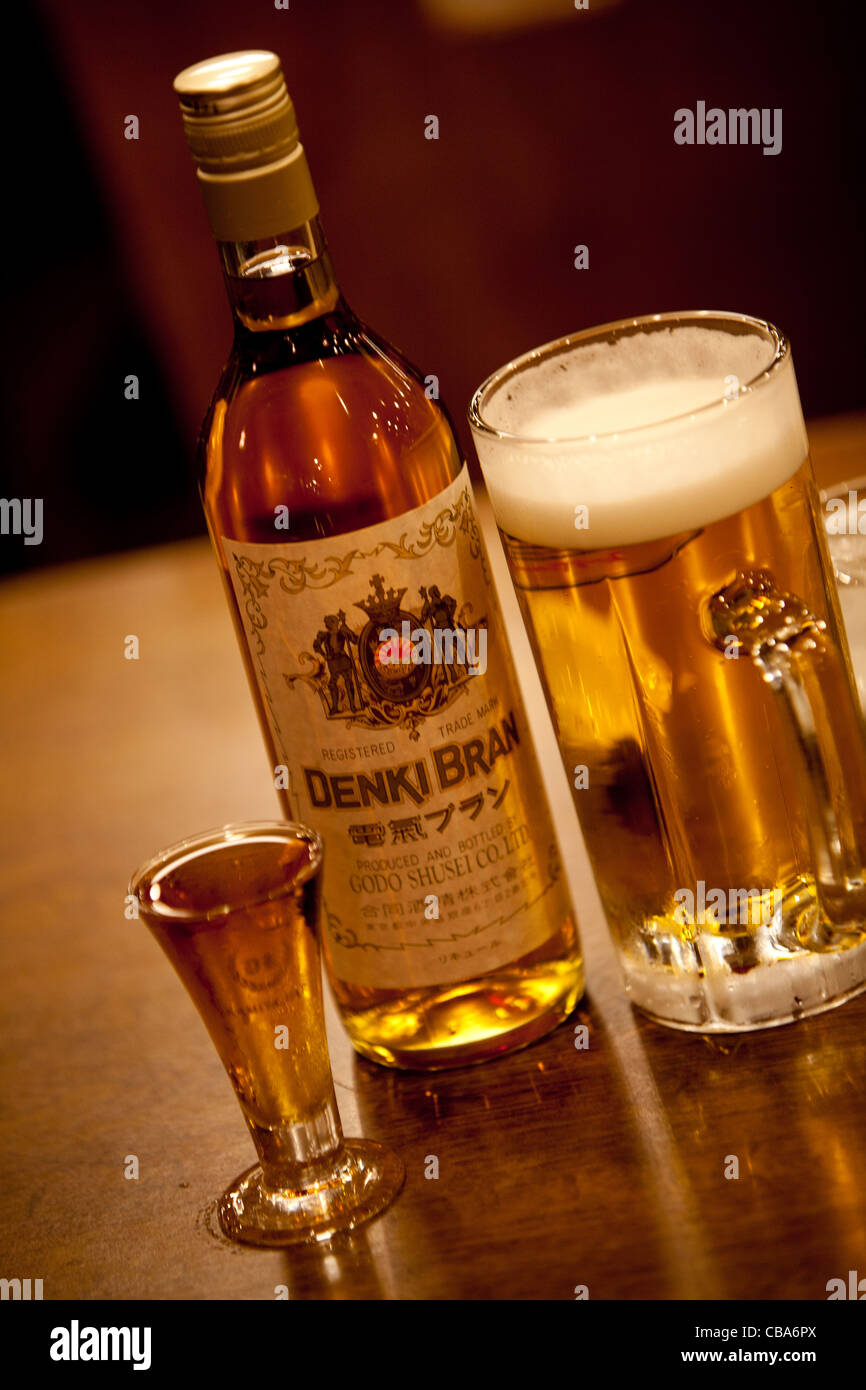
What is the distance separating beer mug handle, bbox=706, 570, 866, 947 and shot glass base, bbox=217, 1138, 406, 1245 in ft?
0.71

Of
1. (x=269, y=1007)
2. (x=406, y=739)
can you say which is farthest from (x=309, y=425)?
(x=269, y=1007)

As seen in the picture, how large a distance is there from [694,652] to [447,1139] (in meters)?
0.25

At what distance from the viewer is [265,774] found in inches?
42.2

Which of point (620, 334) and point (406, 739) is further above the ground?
point (620, 334)

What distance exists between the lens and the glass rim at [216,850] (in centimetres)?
63

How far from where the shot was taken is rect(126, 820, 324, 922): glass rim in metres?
0.63

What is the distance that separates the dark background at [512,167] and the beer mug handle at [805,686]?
1.44m

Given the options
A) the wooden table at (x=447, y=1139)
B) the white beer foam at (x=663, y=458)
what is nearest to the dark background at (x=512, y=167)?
the wooden table at (x=447, y=1139)

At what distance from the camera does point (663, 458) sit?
0.64 m

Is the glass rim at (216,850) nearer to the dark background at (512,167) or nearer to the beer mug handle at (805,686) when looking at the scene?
the beer mug handle at (805,686)

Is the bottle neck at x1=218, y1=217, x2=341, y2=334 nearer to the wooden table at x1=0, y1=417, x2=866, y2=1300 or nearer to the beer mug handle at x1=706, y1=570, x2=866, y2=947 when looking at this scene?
the beer mug handle at x1=706, y1=570, x2=866, y2=947

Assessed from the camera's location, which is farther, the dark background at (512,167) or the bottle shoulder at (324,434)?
the dark background at (512,167)

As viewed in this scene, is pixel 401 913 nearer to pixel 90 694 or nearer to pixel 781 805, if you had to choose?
pixel 781 805

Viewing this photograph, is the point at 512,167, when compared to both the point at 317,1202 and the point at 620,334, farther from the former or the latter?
the point at 317,1202
